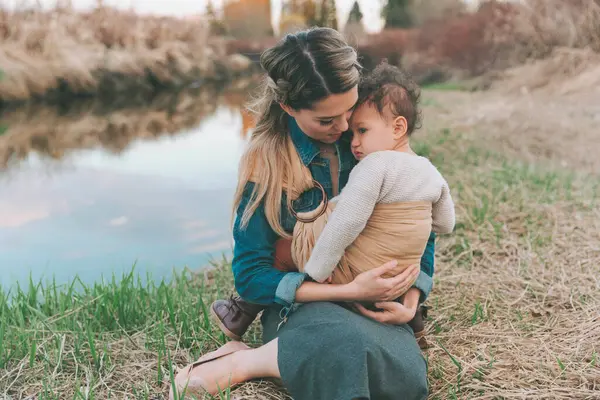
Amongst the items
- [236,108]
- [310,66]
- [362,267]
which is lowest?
[236,108]

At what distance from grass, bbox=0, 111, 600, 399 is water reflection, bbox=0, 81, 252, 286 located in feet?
1.47

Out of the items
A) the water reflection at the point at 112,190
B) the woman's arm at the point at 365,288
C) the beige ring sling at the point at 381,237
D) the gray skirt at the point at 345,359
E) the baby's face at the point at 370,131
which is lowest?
the water reflection at the point at 112,190

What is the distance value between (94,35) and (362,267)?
12.1 m

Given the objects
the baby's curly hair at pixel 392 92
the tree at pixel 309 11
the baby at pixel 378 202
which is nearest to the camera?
the baby at pixel 378 202

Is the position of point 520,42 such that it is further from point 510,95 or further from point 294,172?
point 294,172

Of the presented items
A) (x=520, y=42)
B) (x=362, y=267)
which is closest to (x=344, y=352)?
(x=362, y=267)

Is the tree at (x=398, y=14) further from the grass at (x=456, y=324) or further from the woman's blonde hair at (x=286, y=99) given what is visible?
the woman's blonde hair at (x=286, y=99)

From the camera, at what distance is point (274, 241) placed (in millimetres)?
2082

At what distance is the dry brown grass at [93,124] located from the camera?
7.54 metres

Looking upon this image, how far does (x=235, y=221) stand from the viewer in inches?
81.9

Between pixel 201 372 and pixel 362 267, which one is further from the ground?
pixel 362 267

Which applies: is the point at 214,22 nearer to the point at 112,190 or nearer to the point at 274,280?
the point at 112,190

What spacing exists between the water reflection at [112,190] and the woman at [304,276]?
115cm

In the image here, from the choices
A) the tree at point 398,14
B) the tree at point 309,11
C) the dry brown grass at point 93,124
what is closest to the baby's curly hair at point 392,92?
the dry brown grass at point 93,124
